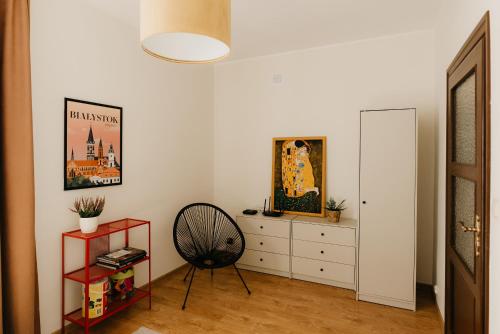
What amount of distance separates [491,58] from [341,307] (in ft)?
7.70

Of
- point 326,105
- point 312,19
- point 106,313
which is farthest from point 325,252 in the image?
point 312,19

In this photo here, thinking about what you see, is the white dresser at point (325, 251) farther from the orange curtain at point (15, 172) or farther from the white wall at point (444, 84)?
the orange curtain at point (15, 172)

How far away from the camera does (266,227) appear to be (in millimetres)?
3615

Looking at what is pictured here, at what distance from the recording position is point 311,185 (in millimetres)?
3703

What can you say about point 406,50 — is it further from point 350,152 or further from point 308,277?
point 308,277

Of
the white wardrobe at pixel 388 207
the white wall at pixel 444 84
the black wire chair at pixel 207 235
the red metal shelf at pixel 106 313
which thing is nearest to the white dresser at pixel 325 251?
the white wardrobe at pixel 388 207

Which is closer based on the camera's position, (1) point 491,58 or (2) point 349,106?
(1) point 491,58

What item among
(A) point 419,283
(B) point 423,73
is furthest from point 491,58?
(A) point 419,283

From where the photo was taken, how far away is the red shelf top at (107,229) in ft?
7.72

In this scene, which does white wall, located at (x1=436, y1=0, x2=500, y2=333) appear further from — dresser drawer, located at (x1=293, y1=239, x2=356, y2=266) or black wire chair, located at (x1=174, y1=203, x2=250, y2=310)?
black wire chair, located at (x1=174, y1=203, x2=250, y2=310)

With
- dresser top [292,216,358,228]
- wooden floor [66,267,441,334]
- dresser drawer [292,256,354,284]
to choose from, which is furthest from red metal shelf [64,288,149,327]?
dresser top [292,216,358,228]

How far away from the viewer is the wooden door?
1474 millimetres

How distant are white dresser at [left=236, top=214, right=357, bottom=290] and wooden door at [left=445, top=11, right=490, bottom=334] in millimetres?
1051

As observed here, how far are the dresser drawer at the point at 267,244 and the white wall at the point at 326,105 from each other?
0.52m
